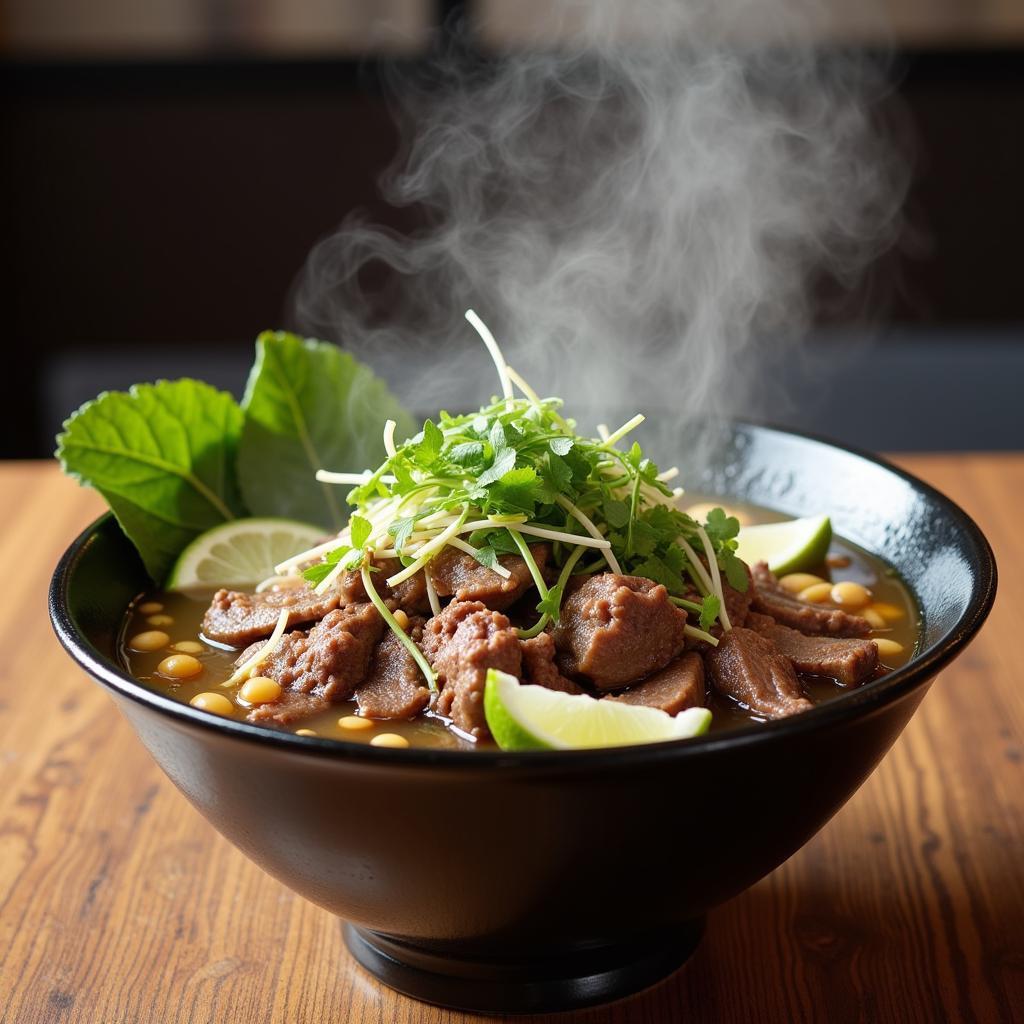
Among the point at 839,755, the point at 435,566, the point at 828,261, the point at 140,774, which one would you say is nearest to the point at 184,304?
the point at 828,261

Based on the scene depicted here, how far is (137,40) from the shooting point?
684 cm

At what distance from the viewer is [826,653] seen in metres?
2.07

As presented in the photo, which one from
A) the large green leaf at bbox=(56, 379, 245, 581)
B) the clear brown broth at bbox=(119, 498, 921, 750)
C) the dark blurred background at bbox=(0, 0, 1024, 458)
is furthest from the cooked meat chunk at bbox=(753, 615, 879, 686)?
the dark blurred background at bbox=(0, 0, 1024, 458)

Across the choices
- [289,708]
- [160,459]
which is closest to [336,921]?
[289,708]

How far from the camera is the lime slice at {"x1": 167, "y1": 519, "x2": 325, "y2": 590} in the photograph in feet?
8.13

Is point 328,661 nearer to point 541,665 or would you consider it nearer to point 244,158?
point 541,665

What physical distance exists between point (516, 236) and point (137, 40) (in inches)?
150

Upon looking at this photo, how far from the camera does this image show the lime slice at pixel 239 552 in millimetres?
2479

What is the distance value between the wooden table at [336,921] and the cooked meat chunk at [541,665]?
0.44 m

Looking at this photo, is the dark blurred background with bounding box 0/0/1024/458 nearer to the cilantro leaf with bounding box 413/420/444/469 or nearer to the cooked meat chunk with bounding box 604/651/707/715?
the cilantro leaf with bounding box 413/420/444/469

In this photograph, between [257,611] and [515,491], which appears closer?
[515,491]

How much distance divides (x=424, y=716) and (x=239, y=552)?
764 mm

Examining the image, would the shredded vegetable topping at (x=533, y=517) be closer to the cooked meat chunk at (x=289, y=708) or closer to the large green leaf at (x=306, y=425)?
the cooked meat chunk at (x=289, y=708)

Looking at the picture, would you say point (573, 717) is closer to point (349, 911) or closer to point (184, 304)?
point (349, 911)
